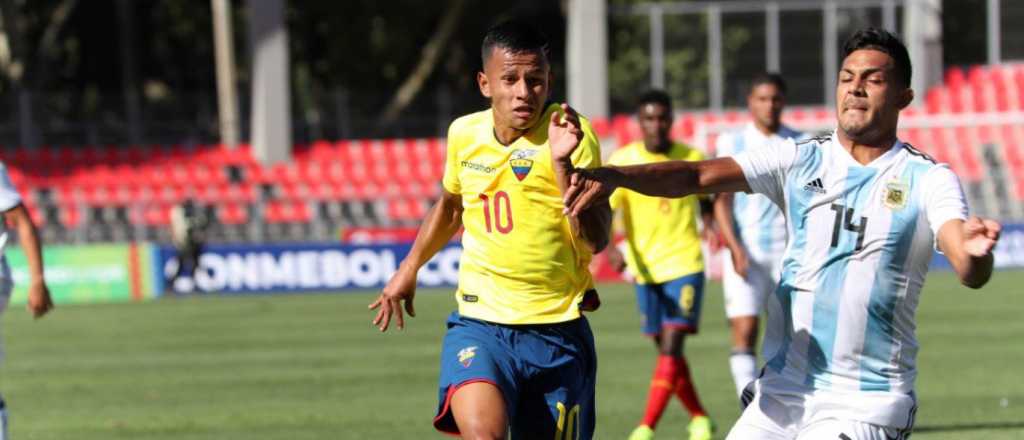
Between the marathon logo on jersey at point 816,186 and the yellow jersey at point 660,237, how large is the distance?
494 cm

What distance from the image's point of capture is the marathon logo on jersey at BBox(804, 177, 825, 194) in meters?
5.57

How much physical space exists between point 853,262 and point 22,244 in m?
4.35

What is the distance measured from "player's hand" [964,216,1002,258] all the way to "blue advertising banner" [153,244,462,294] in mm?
19997

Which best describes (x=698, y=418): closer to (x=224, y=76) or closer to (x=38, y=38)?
(x=224, y=76)

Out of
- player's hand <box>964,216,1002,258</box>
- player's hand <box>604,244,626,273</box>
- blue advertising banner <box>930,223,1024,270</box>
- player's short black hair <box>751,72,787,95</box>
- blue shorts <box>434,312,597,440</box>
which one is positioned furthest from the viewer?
blue advertising banner <box>930,223,1024,270</box>

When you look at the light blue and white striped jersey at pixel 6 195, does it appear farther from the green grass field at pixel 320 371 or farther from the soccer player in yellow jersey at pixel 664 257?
the soccer player in yellow jersey at pixel 664 257

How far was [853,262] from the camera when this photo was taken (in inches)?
218

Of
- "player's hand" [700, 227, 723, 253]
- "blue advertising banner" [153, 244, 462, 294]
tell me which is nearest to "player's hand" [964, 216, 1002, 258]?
"player's hand" [700, 227, 723, 253]

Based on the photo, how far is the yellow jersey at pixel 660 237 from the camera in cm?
1060

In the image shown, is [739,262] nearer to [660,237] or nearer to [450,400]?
[660,237]

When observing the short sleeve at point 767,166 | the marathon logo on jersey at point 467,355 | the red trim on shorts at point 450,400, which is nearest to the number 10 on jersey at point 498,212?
the marathon logo on jersey at point 467,355

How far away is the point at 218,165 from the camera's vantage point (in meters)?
35.1

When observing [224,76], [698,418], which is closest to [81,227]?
[224,76]

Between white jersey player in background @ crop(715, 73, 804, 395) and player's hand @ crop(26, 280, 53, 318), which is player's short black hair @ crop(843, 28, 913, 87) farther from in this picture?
white jersey player in background @ crop(715, 73, 804, 395)
